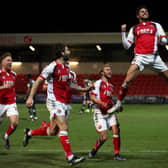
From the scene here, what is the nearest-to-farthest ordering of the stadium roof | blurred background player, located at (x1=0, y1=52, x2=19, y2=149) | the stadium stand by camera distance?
blurred background player, located at (x1=0, y1=52, x2=19, y2=149) → the stadium stand → the stadium roof

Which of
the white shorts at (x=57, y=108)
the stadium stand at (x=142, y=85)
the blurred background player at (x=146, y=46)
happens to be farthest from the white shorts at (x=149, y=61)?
the stadium stand at (x=142, y=85)

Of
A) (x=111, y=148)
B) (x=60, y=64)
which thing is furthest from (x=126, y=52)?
(x=60, y=64)

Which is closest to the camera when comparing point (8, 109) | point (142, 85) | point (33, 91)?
point (33, 91)

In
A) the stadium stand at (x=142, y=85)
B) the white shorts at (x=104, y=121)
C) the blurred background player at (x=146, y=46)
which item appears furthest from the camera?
the stadium stand at (x=142, y=85)

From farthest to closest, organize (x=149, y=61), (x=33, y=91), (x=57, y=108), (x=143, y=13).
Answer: (x=149, y=61), (x=143, y=13), (x=57, y=108), (x=33, y=91)

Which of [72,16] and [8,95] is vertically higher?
[72,16]

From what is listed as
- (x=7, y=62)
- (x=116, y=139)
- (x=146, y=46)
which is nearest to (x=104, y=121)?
(x=116, y=139)

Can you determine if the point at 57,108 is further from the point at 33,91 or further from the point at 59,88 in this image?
the point at 33,91

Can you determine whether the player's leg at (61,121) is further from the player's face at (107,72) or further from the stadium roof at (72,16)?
the stadium roof at (72,16)

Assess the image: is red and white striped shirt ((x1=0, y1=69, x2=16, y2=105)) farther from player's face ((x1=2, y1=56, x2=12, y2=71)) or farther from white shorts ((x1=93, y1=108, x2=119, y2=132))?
white shorts ((x1=93, y1=108, x2=119, y2=132))

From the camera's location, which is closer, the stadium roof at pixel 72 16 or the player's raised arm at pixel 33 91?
the player's raised arm at pixel 33 91

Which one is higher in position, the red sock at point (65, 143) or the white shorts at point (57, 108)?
the white shorts at point (57, 108)

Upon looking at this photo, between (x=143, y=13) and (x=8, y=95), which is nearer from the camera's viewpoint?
(x=143, y=13)

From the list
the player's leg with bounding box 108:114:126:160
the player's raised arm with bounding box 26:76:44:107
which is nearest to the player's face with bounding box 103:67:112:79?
the player's leg with bounding box 108:114:126:160
